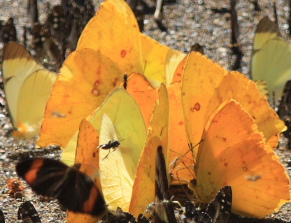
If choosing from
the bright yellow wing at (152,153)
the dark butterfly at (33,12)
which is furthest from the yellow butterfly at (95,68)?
the dark butterfly at (33,12)

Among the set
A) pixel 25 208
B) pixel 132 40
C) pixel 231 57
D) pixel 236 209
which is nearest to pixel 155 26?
pixel 231 57

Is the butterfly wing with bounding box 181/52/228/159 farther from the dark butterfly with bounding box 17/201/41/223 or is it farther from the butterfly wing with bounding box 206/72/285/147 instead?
the dark butterfly with bounding box 17/201/41/223

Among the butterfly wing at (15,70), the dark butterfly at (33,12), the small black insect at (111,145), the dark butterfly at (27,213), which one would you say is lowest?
the dark butterfly at (27,213)

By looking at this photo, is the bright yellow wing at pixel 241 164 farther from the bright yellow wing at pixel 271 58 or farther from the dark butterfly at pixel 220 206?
the bright yellow wing at pixel 271 58

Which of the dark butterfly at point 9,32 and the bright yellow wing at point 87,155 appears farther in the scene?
the dark butterfly at point 9,32

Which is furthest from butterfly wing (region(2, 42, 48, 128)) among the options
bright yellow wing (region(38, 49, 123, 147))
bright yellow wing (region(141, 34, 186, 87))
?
bright yellow wing (region(141, 34, 186, 87))

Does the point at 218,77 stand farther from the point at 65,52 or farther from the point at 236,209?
the point at 65,52
